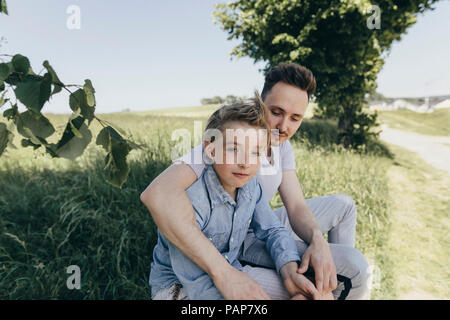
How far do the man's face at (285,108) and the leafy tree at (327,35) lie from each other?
5.39 meters

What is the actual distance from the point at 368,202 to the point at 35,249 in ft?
14.1

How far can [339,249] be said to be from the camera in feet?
5.22

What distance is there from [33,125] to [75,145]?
0.13 meters

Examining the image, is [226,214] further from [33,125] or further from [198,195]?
[33,125]

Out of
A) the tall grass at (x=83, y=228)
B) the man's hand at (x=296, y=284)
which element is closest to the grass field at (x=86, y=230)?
the tall grass at (x=83, y=228)

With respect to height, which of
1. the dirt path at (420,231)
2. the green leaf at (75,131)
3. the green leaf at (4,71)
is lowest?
the dirt path at (420,231)

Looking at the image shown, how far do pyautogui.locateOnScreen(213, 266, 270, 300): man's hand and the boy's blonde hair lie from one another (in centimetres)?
65

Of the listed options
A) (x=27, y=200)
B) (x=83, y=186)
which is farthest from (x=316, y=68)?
(x=27, y=200)

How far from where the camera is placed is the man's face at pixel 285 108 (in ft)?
6.89

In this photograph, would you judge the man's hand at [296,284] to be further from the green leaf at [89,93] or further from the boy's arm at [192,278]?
the green leaf at [89,93]

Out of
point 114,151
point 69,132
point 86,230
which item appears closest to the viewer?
point 69,132
